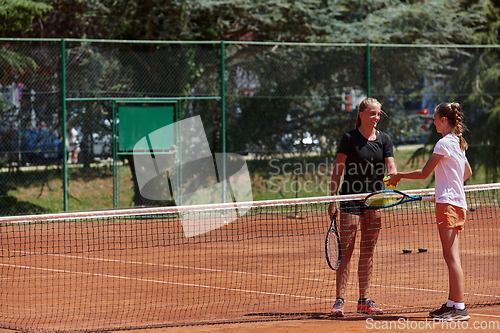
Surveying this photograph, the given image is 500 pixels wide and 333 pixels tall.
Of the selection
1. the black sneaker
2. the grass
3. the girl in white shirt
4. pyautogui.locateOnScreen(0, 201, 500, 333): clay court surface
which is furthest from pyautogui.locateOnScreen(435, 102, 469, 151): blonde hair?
the grass

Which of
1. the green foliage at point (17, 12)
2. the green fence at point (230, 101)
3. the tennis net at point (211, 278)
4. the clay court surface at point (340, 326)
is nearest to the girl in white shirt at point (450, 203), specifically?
the clay court surface at point (340, 326)

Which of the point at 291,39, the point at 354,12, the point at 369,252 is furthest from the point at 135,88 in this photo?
the point at 369,252

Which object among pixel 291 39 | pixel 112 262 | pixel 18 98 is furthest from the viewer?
pixel 291 39

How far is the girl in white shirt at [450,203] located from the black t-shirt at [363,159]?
33 centimetres

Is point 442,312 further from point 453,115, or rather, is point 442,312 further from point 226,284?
point 226,284

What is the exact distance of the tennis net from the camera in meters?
5.92

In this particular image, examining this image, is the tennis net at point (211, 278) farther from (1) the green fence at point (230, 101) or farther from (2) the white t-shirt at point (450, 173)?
(1) the green fence at point (230, 101)

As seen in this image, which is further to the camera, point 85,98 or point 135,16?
point 135,16

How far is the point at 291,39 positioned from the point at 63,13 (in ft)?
18.8

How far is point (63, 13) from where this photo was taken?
1620 centimetres

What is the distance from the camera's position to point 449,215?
5.35 metres

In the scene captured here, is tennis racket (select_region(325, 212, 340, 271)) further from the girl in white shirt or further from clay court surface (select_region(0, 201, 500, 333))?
the girl in white shirt

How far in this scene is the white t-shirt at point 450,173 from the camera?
5383 mm

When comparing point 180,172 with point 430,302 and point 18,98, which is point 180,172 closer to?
point 18,98
